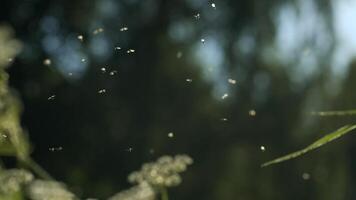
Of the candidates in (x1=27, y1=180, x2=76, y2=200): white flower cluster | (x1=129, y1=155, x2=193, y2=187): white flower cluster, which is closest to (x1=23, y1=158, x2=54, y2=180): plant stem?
(x1=27, y1=180, x2=76, y2=200): white flower cluster

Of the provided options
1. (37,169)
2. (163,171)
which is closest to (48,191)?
(37,169)

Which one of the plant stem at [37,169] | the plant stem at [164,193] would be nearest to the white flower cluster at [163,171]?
the plant stem at [164,193]

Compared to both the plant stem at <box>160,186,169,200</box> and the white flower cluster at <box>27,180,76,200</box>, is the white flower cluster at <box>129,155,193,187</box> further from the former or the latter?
the white flower cluster at <box>27,180,76,200</box>

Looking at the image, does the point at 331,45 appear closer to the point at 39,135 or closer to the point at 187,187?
the point at 187,187

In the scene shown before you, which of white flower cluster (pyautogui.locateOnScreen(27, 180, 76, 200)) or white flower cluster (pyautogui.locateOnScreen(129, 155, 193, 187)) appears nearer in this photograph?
white flower cluster (pyautogui.locateOnScreen(27, 180, 76, 200))

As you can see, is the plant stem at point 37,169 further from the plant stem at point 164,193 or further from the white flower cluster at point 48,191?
the plant stem at point 164,193

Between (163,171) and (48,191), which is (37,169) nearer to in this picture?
(48,191)

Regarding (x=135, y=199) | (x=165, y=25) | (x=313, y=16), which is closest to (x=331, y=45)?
(x=313, y=16)

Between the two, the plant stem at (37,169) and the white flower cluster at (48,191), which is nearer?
the white flower cluster at (48,191)

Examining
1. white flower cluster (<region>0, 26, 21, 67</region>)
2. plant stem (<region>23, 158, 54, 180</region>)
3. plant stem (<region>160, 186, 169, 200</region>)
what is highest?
white flower cluster (<region>0, 26, 21, 67</region>)
